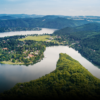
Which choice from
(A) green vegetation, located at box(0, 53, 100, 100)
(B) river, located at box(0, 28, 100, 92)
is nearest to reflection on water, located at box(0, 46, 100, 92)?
(B) river, located at box(0, 28, 100, 92)

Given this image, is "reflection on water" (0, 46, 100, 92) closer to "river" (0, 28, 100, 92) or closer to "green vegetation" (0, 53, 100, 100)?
"river" (0, 28, 100, 92)

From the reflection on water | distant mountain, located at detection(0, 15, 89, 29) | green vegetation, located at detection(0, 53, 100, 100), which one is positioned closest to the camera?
green vegetation, located at detection(0, 53, 100, 100)

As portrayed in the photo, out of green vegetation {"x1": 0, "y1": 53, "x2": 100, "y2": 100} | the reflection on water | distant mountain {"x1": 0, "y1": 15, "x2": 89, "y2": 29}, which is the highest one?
distant mountain {"x1": 0, "y1": 15, "x2": 89, "y2": 29}

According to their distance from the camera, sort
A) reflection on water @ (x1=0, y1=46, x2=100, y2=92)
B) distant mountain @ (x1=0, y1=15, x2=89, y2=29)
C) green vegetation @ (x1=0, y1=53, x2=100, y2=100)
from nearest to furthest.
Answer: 1. green vegetation @ (x1=0, y1=53, x2=100, y2=100)
2. reflection on water @ (x1=0, y1=46, x2=100, y2=92)
3. distant mountain @ (x1=0, y1=15, x2=89, y2=29)

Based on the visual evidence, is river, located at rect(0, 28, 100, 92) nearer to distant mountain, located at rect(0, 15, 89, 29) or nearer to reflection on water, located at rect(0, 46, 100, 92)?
reflection on water, located at rect(0, 46, 100, 92)

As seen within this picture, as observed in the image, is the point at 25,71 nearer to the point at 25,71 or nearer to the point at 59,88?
the point at 25,71

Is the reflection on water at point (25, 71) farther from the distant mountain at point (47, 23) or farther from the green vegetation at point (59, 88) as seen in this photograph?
the distant mountain at point (47, 23)

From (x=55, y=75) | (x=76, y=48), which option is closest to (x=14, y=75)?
(x=55, y=75)

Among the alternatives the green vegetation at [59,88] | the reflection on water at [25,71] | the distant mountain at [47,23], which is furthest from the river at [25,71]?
the distant mountain at [47,23]

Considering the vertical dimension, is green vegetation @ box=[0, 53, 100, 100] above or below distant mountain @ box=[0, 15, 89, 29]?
below

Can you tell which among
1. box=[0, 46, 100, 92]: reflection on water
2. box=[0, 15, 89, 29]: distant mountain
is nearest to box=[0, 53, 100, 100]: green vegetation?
box=[0, 46, 100, 92]: reflection on water

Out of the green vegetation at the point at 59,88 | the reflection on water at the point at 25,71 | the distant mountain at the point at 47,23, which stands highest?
the distant mountain at the point at 47,23

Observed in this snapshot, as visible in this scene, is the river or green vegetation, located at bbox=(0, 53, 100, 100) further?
the river

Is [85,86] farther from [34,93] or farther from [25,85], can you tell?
[25,85]
